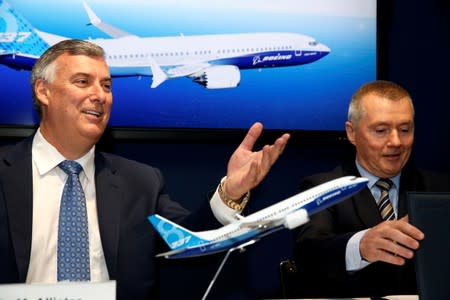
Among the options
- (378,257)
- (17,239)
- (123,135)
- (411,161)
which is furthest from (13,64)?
(411,161)

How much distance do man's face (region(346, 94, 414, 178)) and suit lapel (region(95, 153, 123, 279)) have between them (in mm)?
1067

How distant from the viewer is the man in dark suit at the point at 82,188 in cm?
228

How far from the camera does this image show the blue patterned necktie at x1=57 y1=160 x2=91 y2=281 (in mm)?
2279

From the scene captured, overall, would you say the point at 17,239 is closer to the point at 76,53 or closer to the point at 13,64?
the point at 76,53

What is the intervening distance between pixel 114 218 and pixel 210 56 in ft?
4.19

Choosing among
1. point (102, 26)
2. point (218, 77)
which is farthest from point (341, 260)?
point (102, 26)

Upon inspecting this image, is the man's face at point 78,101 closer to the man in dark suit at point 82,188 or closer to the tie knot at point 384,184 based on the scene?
the man in dark suit at point 82,188

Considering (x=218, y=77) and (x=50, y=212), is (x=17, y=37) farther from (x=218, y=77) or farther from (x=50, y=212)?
(x=50, y=212)

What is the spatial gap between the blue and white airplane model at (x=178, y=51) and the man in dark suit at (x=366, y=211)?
76cm

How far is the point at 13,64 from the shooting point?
10.2 feet

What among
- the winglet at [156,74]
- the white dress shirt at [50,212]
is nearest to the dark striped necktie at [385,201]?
the white dress shirt at [50,212]

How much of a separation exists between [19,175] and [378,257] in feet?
4.24

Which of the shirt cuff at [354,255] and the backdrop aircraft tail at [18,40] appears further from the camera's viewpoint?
the backdrop aircraft tail at [18,40]

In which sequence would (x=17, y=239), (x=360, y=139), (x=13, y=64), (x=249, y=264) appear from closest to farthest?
1. (x=17, y=239)
2. (x=360, y=139)
3. (x=13, y=64)
4. (x=249, y=264)
